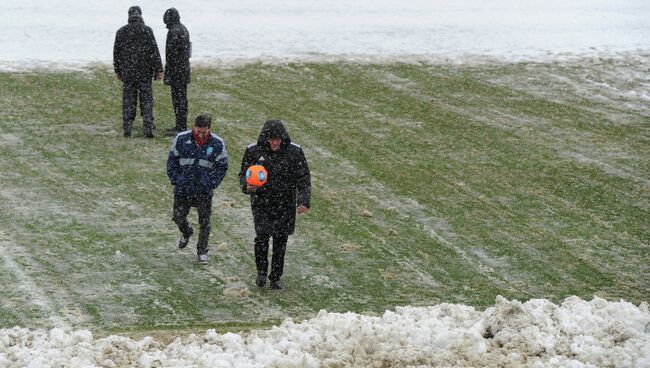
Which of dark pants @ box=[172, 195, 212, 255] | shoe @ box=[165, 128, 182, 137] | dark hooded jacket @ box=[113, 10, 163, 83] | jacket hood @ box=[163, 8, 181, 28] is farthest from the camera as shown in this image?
shoe @ box=[165, 128, 182, 137]

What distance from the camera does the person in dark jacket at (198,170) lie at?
1186 centimetres

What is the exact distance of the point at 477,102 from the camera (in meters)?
20.4

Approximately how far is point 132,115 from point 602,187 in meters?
6.97

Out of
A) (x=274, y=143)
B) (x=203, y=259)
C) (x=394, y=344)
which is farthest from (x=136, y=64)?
(x=394, y=344)

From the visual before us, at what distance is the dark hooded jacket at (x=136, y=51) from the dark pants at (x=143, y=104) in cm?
12

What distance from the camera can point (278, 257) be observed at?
1134 cm

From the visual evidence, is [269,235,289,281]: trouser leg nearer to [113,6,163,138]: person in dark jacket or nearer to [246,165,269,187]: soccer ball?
[246,165,269,187]: soccer ball

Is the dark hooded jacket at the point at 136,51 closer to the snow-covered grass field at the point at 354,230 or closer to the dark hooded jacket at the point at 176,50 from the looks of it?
the dark hooded jacket at the point at 176,50

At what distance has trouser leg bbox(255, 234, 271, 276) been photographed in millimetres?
11305

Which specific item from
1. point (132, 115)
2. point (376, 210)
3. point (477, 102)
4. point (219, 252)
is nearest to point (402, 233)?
point (376, 210)

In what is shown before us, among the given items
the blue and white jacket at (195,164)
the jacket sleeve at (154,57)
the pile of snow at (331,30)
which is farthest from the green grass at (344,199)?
the pile of snow at (331,30)

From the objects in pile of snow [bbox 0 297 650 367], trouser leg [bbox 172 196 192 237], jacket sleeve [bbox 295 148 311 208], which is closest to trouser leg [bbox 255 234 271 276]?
jacket sleeve [bbox 295 148 311 208]

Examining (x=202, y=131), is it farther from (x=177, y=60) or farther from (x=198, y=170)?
(x=177, y=60)

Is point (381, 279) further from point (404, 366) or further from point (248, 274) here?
point (404, 366)
